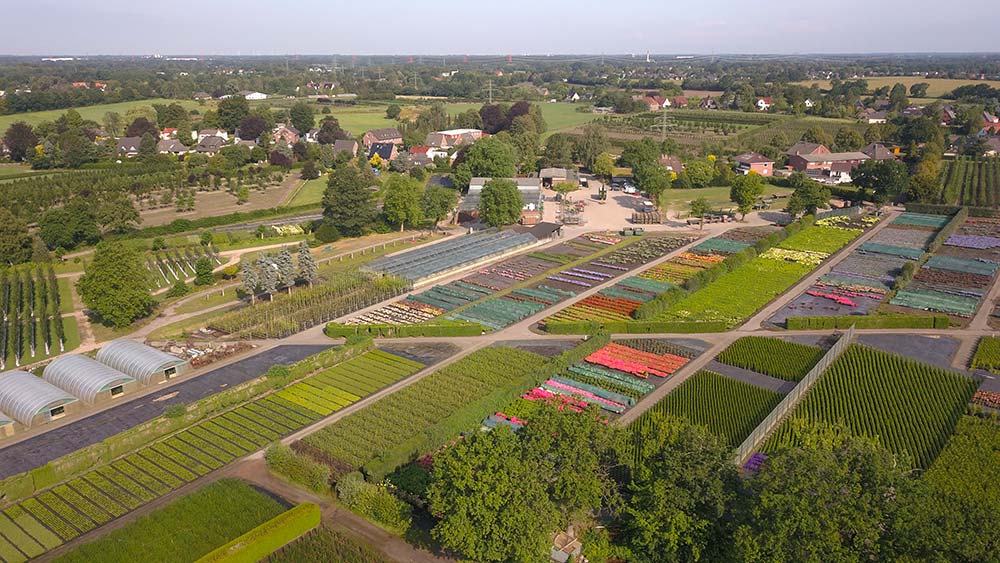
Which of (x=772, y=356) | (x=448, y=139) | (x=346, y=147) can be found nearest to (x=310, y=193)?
(x=346, y=147)

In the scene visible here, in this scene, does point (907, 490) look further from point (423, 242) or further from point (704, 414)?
point (423, 242)

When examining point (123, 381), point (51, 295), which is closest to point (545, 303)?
point (123, 381)

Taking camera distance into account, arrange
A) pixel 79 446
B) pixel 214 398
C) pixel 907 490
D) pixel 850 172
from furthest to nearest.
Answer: pixel 850 172 → pixel 214 398 → pixel 79 446 → pixel 907 490

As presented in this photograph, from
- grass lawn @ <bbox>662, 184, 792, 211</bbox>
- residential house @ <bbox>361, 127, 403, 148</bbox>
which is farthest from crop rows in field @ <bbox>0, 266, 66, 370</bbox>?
residential house @ <bbox>361, 127, 403, 148</bbox>

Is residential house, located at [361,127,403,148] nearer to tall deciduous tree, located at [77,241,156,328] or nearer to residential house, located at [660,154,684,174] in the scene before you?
residential house, located at [660,154,684,174]

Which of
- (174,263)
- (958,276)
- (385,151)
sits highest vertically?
(385,151)

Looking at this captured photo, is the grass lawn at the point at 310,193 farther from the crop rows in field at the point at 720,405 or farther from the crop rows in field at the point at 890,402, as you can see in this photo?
the crop rows in field at the point at 890,402

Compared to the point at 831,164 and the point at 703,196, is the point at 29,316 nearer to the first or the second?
the point at 703,196
